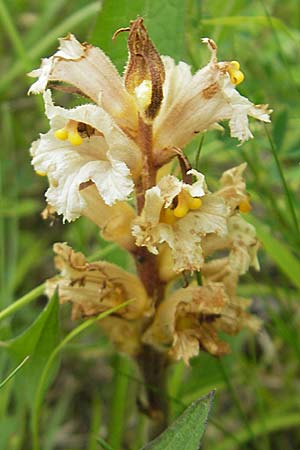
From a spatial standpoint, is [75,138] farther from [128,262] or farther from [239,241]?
[128,262]

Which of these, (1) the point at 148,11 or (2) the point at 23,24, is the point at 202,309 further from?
(2) the point at 23,24

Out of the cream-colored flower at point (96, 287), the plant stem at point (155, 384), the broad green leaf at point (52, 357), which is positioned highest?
the cream-colored flower at point (96, 287)

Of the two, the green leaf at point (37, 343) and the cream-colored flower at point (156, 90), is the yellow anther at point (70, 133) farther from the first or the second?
the green leaf at point (37, 343)

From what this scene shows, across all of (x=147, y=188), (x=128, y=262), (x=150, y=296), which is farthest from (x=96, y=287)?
(x=128, y=262)

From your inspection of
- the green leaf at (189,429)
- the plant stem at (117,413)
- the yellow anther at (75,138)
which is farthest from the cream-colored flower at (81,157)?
the plant stem at (117,413)

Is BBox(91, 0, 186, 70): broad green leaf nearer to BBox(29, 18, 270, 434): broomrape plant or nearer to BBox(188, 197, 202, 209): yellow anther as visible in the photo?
BBox(29, 18, 270, 434): broomrape plant

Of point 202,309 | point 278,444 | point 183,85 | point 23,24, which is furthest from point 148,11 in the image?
point 23,24
